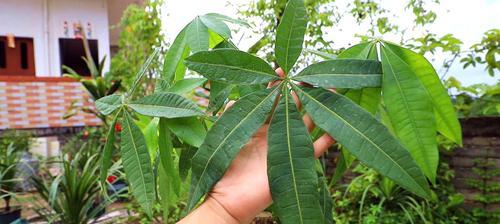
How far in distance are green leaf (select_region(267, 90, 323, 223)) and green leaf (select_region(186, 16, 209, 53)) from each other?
0.20 meters

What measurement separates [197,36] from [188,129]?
152 mm

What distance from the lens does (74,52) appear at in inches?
321

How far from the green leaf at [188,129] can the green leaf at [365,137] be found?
0.53 feet

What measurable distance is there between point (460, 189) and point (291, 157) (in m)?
2.35

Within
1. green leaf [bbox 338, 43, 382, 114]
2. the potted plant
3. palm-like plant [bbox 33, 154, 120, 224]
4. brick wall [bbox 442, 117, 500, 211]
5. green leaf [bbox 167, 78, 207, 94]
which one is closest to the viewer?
green leaf [bbox 338, 43, 382, 114]

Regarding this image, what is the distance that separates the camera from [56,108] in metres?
6.39

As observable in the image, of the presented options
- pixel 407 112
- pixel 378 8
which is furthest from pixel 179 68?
pixel 378 8

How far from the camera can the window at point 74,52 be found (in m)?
7.62

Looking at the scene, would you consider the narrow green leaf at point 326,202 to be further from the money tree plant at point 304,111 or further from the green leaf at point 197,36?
the green leaf at point 197,36

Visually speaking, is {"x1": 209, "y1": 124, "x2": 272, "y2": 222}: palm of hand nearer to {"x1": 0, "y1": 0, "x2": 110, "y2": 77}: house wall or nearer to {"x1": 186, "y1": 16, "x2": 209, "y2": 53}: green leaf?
{"x1": 186, "y1": 16, "x2": 209, "y2": 53}: green leaf

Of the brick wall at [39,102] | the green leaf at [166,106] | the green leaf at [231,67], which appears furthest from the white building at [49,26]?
the green leaf at [231,67]

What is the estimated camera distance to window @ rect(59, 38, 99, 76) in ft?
25.0

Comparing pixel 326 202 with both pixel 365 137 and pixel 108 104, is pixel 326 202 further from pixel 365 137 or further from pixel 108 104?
pixel 108 104

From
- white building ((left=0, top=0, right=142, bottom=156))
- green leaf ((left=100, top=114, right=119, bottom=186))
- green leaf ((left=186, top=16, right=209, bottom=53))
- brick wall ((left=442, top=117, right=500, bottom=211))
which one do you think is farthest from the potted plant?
white building ((left=0, top=0, right=142, bottom=156))
